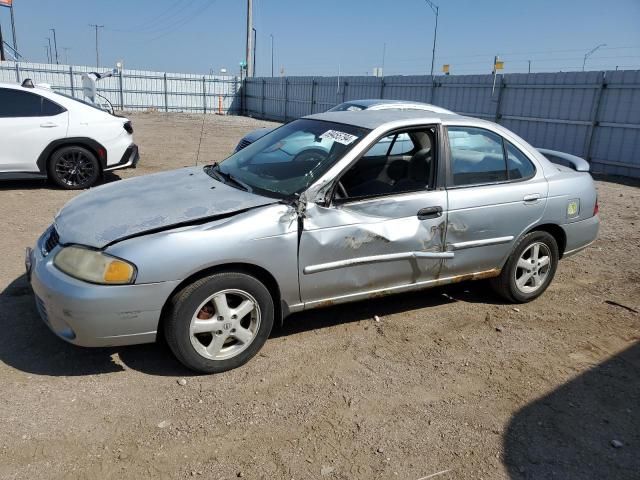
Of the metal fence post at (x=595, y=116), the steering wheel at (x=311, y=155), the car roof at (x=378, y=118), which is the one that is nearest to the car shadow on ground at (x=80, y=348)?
the steering wheel at (x=311, y=155)

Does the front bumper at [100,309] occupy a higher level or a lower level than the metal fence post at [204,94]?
lower

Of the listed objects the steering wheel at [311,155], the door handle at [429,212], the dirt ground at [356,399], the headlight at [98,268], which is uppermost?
the steering wheel at [311,155]

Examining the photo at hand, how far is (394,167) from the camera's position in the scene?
13.4ft

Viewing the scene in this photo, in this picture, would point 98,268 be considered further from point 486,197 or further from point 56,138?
point 56,138

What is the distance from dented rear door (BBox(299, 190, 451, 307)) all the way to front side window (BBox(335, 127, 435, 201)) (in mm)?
96

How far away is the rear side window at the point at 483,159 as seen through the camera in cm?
411

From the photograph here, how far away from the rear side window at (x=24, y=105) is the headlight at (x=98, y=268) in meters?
5.68

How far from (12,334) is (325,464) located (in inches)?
96.7

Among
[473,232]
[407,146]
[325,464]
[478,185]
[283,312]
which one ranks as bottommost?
[325,464]

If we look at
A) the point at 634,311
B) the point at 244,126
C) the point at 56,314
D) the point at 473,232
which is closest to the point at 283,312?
the point at 56,314

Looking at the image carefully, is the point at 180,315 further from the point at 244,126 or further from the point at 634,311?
the point at 244,126

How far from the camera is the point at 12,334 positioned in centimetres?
370

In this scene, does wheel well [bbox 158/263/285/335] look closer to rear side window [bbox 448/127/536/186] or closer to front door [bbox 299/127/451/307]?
front door [bbox 299/127/451/307]

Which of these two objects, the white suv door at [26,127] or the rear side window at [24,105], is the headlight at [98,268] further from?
the rear side window at [24,105]
